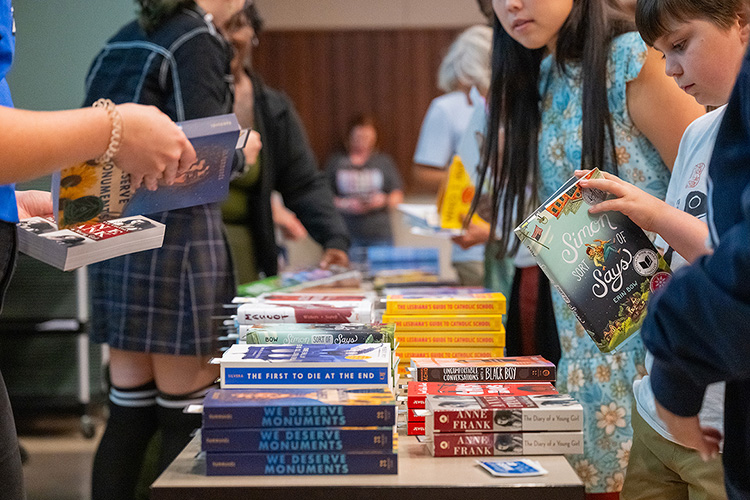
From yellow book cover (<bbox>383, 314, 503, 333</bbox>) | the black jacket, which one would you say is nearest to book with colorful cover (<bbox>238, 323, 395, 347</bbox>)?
yellow book cover (<bbox>383, 314, 503, 333</bbox>)

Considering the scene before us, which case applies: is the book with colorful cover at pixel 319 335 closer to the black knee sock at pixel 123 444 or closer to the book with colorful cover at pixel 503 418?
the book with colorful cover at pixel 503 418

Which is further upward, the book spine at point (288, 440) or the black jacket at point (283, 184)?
the black jacket at point (283, 184)

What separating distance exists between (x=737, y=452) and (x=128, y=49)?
1.71 meters

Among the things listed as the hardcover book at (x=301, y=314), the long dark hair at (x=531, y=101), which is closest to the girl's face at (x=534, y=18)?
the long dark hair at (x=531, y=101)

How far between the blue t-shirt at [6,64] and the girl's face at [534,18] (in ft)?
3.31

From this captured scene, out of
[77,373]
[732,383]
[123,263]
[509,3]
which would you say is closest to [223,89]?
[123,263]

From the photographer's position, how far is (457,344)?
4.74ft

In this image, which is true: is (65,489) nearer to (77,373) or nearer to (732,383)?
(77,373)

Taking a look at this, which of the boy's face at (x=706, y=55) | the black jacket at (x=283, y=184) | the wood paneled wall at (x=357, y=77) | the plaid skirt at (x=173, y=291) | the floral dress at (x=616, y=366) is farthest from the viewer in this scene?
the wood paneled wall at (x=357, y=77)

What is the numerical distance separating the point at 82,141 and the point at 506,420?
0.70m

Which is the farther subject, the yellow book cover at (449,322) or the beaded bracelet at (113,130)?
the yellow book cover at (449,322)

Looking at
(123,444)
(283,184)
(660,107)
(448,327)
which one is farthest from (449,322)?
(283,184)

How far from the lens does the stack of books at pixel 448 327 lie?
144cm

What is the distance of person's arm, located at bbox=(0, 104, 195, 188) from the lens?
3.00ft
